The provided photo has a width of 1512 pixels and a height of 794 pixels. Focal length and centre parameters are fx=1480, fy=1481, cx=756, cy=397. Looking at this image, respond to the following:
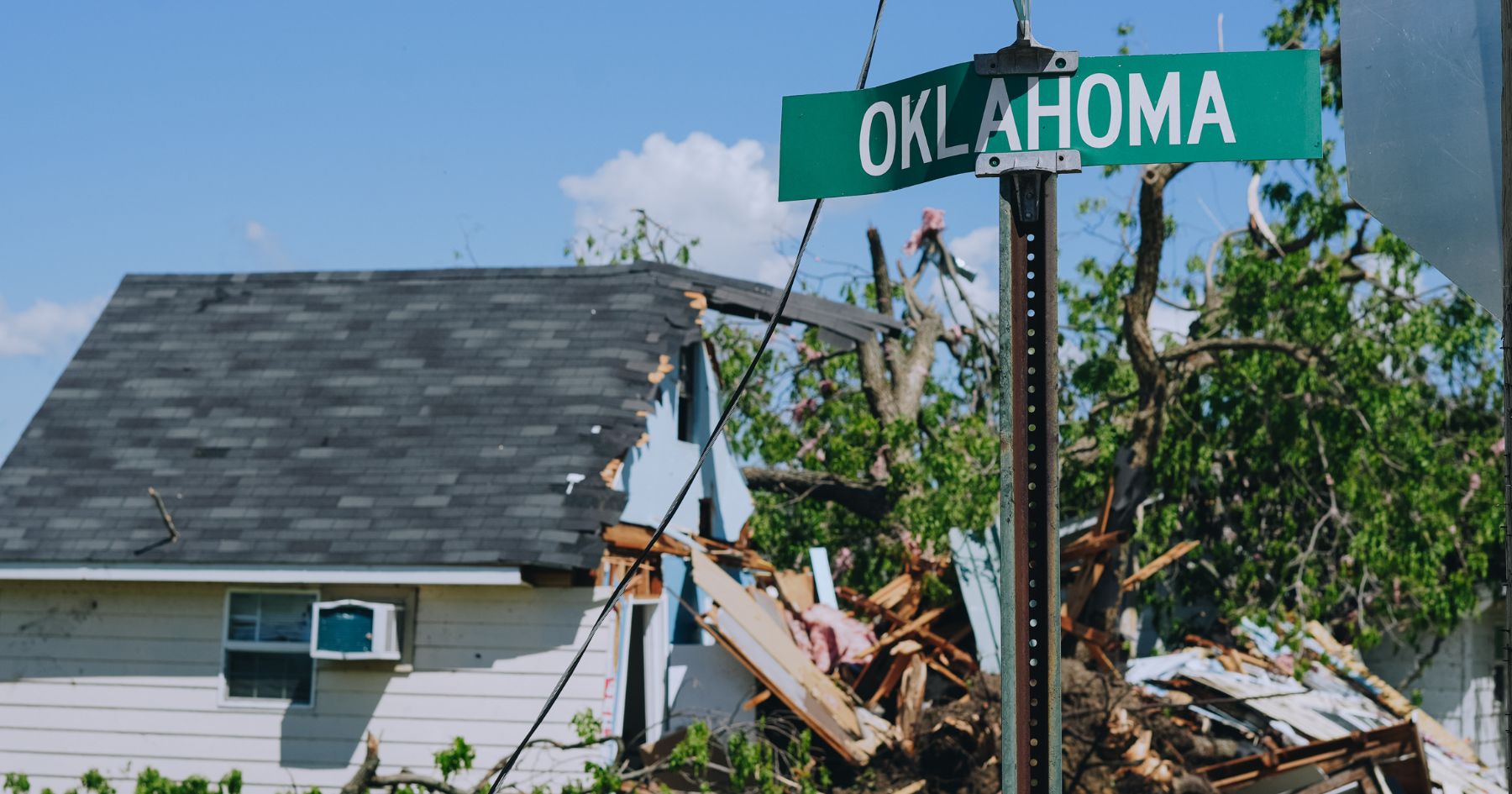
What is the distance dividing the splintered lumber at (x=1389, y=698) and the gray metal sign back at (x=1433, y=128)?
12.1m

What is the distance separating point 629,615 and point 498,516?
139 cm

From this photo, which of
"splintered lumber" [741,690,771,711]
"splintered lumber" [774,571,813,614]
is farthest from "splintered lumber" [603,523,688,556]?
"splintered lumber" [774,571,813,614]

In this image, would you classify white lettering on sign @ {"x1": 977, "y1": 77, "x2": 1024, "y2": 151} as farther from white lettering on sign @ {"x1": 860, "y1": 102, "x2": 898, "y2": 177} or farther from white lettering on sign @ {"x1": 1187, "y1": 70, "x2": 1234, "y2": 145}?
white lettering on sign @ {"x1": 1187, "y1": 70, "x2": 1234, "y2": 145}

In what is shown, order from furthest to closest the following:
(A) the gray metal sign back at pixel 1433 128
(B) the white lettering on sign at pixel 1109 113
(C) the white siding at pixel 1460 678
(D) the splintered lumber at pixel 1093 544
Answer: (C) the white siding at pixel 1460 678
(D) the splintered lumber at pixel 1093 544
(B) the white lettering on sign at pixel 1109 113
(A) the gray metal sign back at pixel 1433 128

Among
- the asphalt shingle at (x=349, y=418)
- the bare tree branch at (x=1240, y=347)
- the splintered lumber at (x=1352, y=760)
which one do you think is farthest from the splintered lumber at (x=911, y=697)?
the bare tree branch at (x=1240, y=347)

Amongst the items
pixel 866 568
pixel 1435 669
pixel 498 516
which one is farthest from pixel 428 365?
pixel 1435 669

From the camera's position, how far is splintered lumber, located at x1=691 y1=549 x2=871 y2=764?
455 inches

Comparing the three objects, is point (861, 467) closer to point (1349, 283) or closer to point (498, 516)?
point (1349, 283)

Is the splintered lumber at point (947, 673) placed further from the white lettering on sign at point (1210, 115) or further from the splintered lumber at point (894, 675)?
the white lettering on sign at point (1210, 115)

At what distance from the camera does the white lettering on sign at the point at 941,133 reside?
3354 millimetres

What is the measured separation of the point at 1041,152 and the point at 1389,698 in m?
13.4

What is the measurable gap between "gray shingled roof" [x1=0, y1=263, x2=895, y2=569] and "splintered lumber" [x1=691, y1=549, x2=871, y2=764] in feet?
3.93

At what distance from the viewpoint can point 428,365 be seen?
13367mm

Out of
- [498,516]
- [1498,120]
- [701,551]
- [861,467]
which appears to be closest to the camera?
[1498,120]
